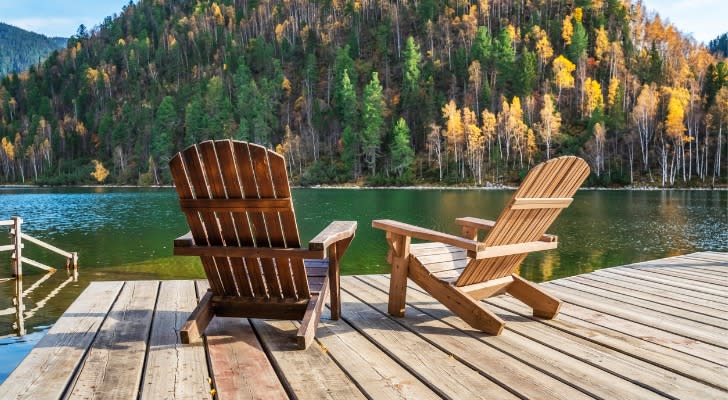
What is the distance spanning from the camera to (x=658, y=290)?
5445 mm

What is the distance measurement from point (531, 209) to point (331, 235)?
1.40 metres

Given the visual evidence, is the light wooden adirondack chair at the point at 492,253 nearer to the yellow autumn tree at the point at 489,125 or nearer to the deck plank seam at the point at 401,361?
the deck plank seam at the point at 401,361

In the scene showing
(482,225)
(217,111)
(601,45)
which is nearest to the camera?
(482,225)

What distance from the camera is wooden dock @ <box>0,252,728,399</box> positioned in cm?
275

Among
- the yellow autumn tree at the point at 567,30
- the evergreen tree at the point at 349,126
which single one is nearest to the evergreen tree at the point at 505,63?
the yellow autumn tree at the point at 567,30

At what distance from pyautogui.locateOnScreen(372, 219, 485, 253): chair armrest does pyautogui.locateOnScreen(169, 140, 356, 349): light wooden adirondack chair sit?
0.53 m

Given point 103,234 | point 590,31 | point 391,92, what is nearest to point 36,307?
point 103,234

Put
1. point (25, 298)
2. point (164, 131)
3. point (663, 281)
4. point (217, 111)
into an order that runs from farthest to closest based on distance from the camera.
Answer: point (164, 131) → point (217, 111) → point (25, 298) → point (663, 281)

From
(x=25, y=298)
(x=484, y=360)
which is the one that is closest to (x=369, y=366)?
(x=484, y=360)

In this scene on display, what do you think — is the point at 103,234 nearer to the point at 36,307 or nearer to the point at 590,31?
the point at 36,307

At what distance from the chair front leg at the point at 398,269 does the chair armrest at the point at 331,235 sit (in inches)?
13.3

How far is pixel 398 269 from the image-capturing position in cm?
416

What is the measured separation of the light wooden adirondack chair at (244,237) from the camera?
3.13 m

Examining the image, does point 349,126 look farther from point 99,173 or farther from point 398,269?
point 398,269
